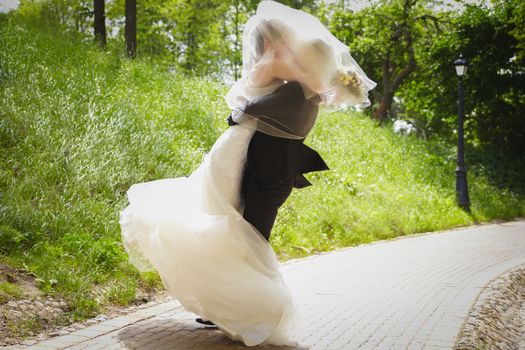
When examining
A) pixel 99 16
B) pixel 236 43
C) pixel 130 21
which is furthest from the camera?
pixel 236 43

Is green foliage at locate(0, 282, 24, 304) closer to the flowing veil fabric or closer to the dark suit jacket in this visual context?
the flowing veil fabric

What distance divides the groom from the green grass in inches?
75.3

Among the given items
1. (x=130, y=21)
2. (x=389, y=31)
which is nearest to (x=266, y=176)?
(x=130, y=21)

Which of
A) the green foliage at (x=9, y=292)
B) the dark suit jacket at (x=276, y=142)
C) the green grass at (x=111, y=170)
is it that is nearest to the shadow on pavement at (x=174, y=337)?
the green grass at (x=111, y=170)

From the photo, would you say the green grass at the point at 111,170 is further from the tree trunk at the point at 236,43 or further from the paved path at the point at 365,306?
the tree trunk at the point at 236,43

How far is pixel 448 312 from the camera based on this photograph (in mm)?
5215

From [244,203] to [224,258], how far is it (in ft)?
1.48

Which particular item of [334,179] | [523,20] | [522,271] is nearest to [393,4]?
[523,20]

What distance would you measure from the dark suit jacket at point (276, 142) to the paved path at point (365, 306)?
1.30 m

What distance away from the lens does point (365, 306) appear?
5.50 metres

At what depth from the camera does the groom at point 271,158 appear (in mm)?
3896

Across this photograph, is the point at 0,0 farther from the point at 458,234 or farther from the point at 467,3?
the point at 467,3

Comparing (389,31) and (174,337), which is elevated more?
(389,31)

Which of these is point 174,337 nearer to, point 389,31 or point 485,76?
point 485,76
